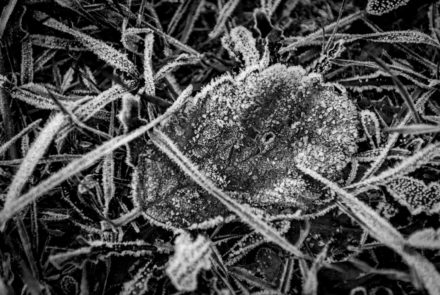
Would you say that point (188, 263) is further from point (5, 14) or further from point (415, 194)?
point (5, 14)

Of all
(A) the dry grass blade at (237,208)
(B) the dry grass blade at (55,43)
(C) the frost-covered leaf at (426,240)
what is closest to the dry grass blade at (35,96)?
(B) the dry grass blade at (55,43)

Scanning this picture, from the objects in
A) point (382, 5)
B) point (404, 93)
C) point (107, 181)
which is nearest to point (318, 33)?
point (382, 5)

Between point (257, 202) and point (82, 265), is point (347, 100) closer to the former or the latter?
point (257, 202)

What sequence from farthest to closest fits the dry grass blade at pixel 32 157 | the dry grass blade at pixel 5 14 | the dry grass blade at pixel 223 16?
the dry grass blade at pixel 223 16 → the dry grass blade at pixel 5 14 → the dry grass blade at pixel 32 157

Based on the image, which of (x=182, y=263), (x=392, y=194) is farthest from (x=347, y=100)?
(x=182, y=263)

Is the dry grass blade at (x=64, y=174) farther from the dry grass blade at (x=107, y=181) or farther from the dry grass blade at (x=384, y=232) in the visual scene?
the dry grass blade at (x=384, y=232)

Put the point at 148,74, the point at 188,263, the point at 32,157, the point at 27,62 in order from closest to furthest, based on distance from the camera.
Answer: the point at 188,263 → the point at 32,157 → the point at 148,74 → the point at 27,62

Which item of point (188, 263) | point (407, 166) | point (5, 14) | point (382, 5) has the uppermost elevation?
point (382, 5)
